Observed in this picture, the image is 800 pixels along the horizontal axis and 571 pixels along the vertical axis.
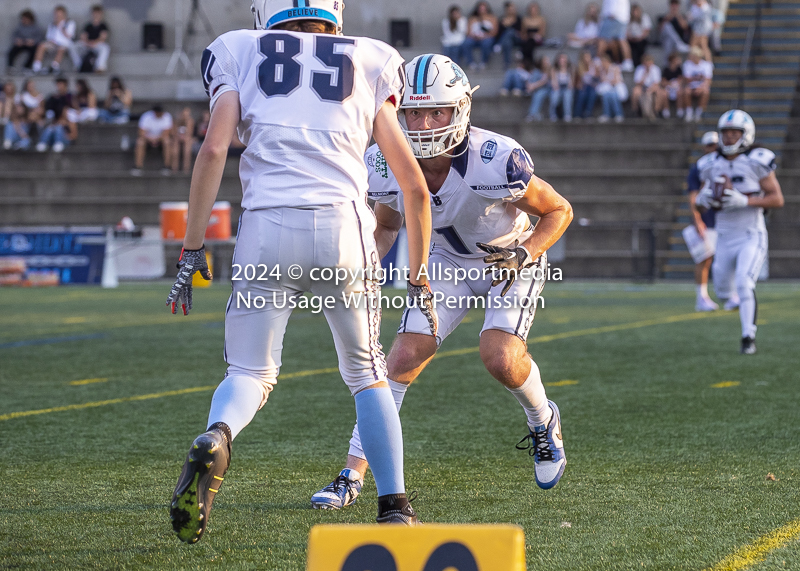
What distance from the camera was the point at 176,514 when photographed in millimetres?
2822

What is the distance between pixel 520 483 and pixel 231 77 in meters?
1.94

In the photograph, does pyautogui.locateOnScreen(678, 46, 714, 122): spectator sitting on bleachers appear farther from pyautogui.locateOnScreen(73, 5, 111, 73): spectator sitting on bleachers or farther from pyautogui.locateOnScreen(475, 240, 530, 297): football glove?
pyautogui.locateOnScreen(475, 240, 530, 297): football glove

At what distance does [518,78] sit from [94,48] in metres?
8.57

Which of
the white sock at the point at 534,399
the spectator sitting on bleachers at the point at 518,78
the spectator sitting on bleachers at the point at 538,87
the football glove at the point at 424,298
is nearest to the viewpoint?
the football glove at the point at 424,298

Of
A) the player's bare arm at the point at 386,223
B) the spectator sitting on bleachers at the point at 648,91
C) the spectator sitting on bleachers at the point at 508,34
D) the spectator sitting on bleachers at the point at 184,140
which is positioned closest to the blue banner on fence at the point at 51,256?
the spectator sitting on bleachers at the point at 184,140

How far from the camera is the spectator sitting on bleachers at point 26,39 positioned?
2244 centimetres

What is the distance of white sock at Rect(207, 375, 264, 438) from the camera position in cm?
310

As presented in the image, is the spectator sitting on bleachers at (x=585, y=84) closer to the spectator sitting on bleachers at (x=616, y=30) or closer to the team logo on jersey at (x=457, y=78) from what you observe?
the spectator sitting on bleachers at (x=616, y=30)

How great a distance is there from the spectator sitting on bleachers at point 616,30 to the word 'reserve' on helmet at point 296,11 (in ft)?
56.5

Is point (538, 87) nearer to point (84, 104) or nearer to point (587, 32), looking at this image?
point (587, 32)

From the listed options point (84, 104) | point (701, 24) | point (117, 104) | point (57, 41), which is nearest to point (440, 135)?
point (701, 24)

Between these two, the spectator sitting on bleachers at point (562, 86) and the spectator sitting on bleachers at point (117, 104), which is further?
the spectator sitting on bleachers at point (117, 104)

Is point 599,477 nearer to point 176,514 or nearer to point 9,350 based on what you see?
point 176,514

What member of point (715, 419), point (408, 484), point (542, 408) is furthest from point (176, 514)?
point (715, 419)
